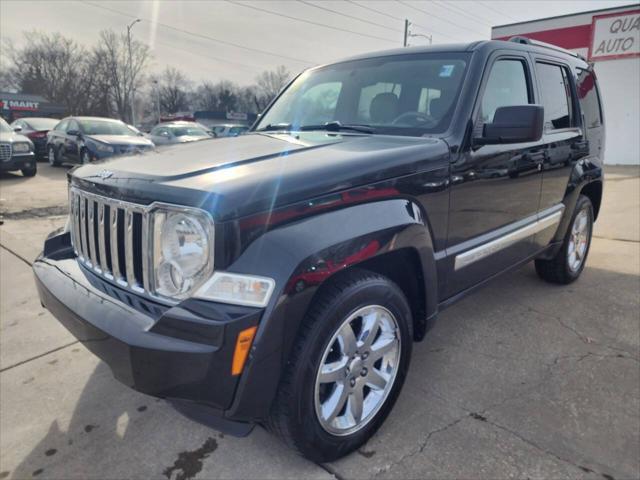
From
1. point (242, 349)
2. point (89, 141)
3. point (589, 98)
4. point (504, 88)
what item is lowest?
point (242, 349)

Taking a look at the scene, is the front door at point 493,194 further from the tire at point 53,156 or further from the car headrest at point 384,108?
the tire at point 53,156

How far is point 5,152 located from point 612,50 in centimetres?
2050

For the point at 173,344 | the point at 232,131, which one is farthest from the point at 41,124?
the point at 173,344

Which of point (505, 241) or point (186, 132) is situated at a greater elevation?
point (186, 132)

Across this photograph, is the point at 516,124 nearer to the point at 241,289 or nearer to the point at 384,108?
the point at 384,108

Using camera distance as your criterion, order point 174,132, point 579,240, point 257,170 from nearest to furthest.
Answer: point 257,170
point 579,240
point 174,132

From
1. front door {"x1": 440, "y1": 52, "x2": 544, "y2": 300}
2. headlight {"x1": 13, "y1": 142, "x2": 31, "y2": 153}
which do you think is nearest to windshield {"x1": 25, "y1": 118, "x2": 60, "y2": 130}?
headlight {"x1": 13, "y1": 142, "x2": 31, "y2": 153}

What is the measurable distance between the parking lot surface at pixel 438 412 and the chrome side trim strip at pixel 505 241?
730mm

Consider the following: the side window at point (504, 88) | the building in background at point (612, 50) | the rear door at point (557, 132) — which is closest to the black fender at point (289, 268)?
the side window at point (504, 88)

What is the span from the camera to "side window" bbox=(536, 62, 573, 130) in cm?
336

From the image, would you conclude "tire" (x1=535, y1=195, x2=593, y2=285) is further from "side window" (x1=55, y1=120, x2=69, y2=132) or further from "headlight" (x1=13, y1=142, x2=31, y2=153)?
"side window" (x1=55, y1=120, x2=69, y2=132)

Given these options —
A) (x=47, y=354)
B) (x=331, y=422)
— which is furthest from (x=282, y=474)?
(x=47, y=354)

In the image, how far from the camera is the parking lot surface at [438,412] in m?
2.08

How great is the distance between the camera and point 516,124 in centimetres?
240
